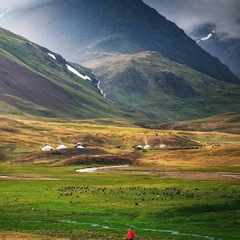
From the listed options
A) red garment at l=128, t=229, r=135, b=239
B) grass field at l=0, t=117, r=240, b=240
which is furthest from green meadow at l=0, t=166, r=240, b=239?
red garment at l=128, t=229, r=135, b=239

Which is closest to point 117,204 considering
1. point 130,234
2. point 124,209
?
point 124,209

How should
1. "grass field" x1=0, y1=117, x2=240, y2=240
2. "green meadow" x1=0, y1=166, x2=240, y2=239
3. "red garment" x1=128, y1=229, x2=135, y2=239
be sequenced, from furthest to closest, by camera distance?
"green meadow" x1=0, y1=166, x2=240, y2=239
"grass field" x1=0, y1=117, x2=240, y2=240
"red garment" x1=128, y1=229, x2=135, y2=239

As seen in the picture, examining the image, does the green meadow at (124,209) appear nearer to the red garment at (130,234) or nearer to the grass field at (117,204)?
the grass field at (117,204)

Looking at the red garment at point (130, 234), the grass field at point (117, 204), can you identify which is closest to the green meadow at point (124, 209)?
the grass field at point (117, 204)

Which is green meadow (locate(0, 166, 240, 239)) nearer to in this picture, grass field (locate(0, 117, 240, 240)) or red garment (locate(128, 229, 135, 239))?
grass field (locate(0, 117, 240, 240))

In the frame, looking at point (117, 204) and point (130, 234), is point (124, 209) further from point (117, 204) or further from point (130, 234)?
point (130, 234)

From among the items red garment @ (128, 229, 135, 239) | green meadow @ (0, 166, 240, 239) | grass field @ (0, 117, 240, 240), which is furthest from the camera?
green meadow @ (0, 166, 240, 239)

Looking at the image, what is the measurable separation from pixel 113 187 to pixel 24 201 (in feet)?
70.8

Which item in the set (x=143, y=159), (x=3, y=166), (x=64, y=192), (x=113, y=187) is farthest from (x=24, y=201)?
(x=143, y=159)

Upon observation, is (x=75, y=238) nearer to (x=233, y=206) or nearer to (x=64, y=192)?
(x=233, y=206)

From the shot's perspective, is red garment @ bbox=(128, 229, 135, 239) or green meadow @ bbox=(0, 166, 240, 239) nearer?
red garment @ bbox=(128, 229, 135, 239)

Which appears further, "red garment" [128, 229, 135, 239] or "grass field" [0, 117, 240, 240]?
"grass field" [0, 117, 240, 240]

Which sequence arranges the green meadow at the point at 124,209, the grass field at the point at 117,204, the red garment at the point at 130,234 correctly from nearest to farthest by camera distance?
the red garment at the point at 130,234, the grass field at the point at 117,204, the green meadow at the point at 124,209

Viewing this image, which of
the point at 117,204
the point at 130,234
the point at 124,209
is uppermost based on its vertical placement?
the point at 117,204
